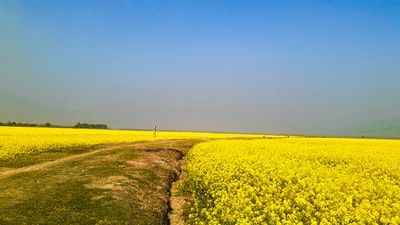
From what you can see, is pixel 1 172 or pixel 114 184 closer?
pixel 114 184

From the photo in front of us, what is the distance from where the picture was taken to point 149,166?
20.9 metres

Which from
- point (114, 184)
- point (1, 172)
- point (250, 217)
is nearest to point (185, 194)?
point (114, 184)

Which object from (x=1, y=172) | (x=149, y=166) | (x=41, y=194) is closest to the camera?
(x=41, y=194)

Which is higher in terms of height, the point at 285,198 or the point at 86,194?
the point at 285,198

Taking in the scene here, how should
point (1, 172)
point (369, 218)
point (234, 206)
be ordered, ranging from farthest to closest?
point (1, 172) → point (234, 206) → point (369, 218)

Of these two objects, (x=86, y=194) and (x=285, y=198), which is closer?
(x=285, y=198)

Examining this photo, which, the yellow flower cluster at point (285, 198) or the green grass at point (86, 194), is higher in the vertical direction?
the yellow flower cluster at point (285, 198)

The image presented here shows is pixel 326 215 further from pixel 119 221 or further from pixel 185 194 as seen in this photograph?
pixel 185 194

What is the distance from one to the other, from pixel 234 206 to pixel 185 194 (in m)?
6.36

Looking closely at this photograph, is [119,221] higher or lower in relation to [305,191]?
lower

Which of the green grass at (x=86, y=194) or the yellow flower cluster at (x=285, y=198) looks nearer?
the yellow flower cluster at (x=285, y=198)

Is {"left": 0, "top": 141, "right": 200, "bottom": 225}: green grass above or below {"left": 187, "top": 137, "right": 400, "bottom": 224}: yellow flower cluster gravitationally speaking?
below

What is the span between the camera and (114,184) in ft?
50.0

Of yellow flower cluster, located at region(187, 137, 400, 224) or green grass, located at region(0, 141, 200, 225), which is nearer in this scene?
yellow flower cluster, located at region(187, 137, 400, 224)
